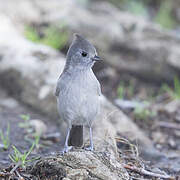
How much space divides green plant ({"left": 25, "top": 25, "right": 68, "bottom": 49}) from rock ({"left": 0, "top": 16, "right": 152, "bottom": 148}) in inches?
20.8

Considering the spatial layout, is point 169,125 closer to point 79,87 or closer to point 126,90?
point 126,90

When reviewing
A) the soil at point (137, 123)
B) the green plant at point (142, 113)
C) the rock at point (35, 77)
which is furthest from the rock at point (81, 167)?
the green plant at point (142, 113)

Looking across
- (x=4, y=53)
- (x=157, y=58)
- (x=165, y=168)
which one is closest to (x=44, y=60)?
(x=4, y=53)

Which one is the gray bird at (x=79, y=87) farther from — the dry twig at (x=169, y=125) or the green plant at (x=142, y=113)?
the dry twig at (x=169, y=125)

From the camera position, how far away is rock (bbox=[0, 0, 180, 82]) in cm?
820

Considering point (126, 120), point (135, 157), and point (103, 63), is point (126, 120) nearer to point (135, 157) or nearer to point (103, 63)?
point (135, 157)

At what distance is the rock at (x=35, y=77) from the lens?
6316 mm

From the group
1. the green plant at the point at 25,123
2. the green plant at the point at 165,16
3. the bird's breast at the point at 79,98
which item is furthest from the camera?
the green plant at the point at 165,16

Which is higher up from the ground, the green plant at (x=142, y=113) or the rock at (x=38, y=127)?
the green plant at (x=142, y=113)

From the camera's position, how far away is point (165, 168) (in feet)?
17.2

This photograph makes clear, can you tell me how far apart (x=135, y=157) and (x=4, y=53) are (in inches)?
154

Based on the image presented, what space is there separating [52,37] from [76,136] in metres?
3.97

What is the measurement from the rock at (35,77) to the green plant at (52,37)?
0.53 meters

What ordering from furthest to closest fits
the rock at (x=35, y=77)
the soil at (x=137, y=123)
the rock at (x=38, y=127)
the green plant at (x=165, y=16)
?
the green plant at (x=165, y=16), the rock at (x=35, y=77), the rock at (x=38, y=127), the soil at (x=137, y=123)
